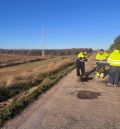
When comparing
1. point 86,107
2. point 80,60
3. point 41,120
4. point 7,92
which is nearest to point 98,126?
point 41,120

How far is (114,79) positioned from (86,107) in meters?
5.94

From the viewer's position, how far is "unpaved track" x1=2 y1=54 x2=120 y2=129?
743cm

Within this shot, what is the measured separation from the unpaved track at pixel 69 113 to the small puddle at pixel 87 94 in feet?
0.77

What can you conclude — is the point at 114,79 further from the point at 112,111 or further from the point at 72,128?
the point at 72,128

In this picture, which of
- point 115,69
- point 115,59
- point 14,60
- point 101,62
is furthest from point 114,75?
point 14,60

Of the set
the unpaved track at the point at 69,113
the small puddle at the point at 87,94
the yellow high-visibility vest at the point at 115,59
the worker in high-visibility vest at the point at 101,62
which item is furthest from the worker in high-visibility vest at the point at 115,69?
the worker in high-visibility vest at the point at 101,62

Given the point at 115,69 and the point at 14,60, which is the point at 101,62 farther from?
the point at 14,60

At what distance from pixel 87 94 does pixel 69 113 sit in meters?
3.65

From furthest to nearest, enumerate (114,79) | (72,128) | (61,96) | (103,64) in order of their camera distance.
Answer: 1. (103,64)
2. (114,79)
3. (61,96)
4. (72,128)

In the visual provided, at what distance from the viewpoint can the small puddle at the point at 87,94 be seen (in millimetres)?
11555

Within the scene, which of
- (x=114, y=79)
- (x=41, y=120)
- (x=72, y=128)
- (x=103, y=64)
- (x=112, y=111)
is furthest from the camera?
(x=103, y=64)

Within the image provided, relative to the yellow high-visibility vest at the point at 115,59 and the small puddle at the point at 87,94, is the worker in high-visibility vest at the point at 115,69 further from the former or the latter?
the small puddle at the point at 87,94

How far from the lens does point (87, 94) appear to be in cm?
1220

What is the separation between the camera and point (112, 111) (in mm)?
8945
